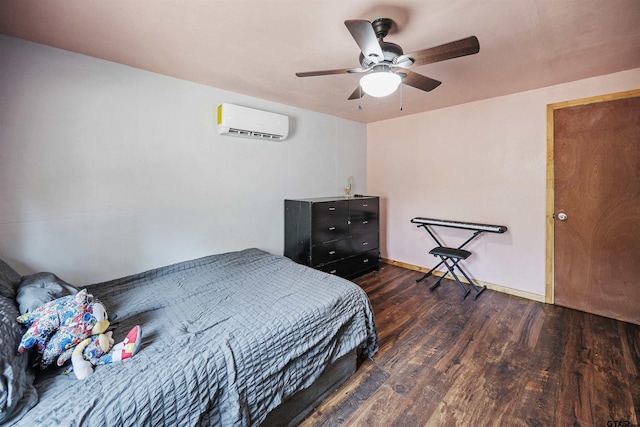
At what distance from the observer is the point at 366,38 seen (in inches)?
54.6

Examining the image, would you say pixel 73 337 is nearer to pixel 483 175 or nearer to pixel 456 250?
pixel 456 250

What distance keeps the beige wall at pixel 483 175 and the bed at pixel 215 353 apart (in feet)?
7.47

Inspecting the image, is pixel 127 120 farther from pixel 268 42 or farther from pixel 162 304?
pixel 162 304

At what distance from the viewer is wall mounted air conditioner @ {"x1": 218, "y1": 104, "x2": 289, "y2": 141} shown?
8.82 ft

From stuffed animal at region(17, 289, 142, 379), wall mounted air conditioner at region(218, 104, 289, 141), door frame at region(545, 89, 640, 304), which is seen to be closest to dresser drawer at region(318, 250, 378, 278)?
wall mounted air conditioner at region(218, 104, 289, 141)

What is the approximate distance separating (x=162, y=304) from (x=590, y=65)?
3943 mm

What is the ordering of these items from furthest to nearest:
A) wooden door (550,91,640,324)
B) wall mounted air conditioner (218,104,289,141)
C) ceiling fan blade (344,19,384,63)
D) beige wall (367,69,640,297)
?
beige wall (367,69,640,297), wall mounted air conditioner (218,104,289,141), wooden door (550,91,640,324), ceiling fan blade (344,19,384,63)

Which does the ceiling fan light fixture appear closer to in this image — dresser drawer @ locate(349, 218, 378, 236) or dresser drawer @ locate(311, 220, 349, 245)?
dresser drawer @ locate(311, 220, 349, 245)

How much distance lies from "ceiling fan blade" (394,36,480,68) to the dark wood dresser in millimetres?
1824

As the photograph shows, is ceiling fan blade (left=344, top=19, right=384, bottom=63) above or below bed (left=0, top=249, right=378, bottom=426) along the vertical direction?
above

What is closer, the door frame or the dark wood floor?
the dark wood floor

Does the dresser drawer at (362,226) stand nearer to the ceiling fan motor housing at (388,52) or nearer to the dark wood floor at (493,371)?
the dark wood floor at (493,371)

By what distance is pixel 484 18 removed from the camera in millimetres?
1622

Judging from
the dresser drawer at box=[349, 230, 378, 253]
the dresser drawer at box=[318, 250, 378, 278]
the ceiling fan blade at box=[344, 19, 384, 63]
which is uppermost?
the ceiling fan blade at box=[344, 19, 384, 63]
